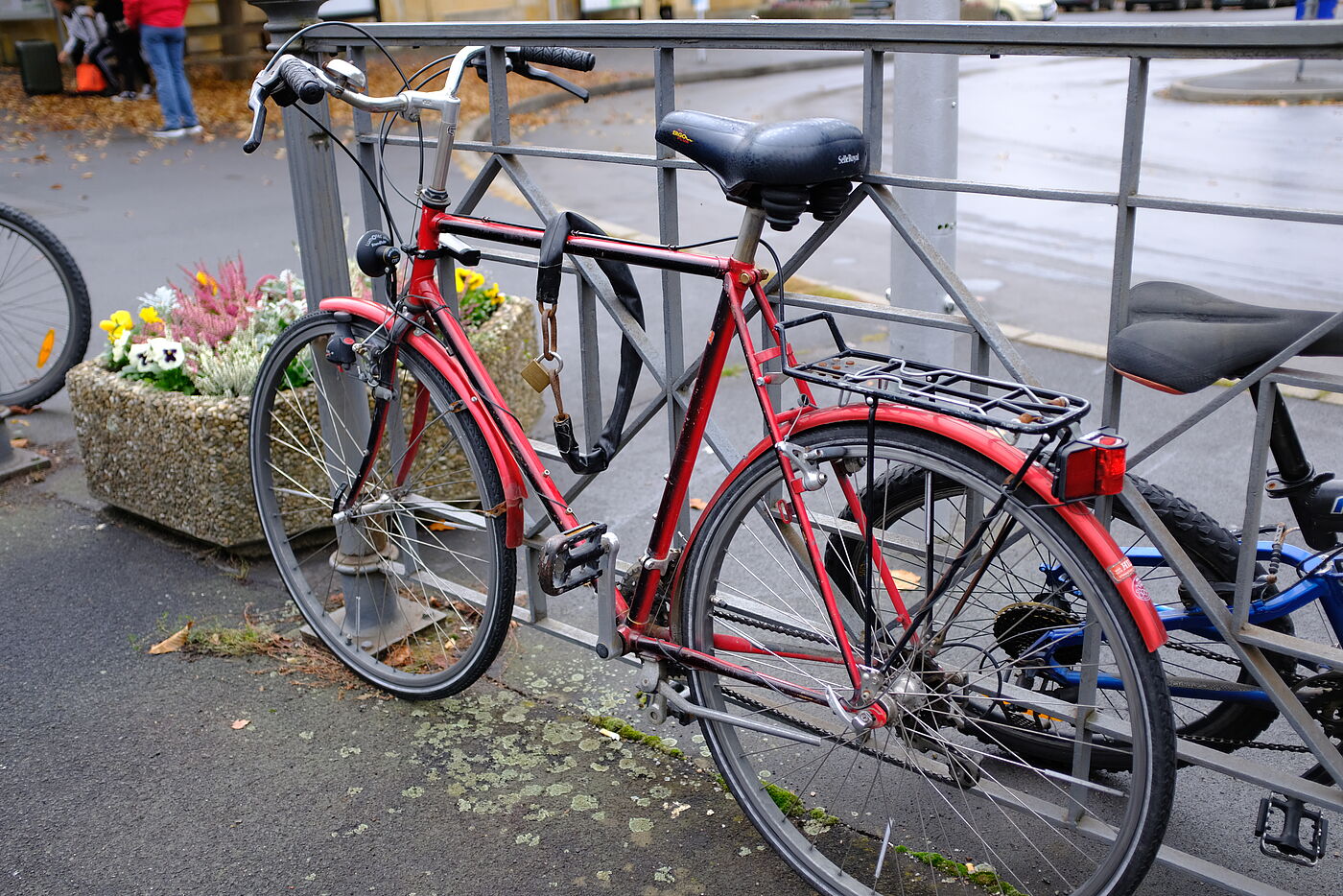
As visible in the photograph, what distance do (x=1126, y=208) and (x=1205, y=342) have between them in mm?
278

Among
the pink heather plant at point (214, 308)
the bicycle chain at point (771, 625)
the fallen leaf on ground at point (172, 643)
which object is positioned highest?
the pink heather plant at point (214, 308)

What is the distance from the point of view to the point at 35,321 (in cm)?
664

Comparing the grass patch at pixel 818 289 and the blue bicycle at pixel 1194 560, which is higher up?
the blue bicycle at pixel 1194 560

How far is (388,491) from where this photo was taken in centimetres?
349

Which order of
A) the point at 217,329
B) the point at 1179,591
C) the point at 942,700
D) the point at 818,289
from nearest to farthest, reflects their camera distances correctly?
the point at 942,700, the point at 1179,591, the point at 217,329, the point at 818,289

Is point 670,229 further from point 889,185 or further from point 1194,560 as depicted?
point 1194,560

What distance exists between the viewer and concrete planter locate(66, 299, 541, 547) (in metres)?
4.18

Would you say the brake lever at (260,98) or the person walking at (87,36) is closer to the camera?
the brake lever at (260,98)

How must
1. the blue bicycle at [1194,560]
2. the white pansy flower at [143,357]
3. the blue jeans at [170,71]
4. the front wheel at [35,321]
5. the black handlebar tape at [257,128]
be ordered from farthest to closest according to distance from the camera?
the blue jeans at [170,71] < the front wheel at [35,321] < the white pansy flower at [143,357] < the black handlebar tape at [257,128] < the blue bicycle at [1194,560]

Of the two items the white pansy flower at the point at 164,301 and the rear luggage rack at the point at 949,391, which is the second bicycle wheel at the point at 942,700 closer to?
the rear luggage rack at the point at 949,391

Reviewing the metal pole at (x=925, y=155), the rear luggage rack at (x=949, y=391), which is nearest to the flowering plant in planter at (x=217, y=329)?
the metal pole at (x=925, y=155)

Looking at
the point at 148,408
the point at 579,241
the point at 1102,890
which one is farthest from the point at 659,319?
the point at 1102,890

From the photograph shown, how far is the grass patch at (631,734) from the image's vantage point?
3.23 meters

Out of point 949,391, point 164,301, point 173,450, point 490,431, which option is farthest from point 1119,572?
point 164,301
